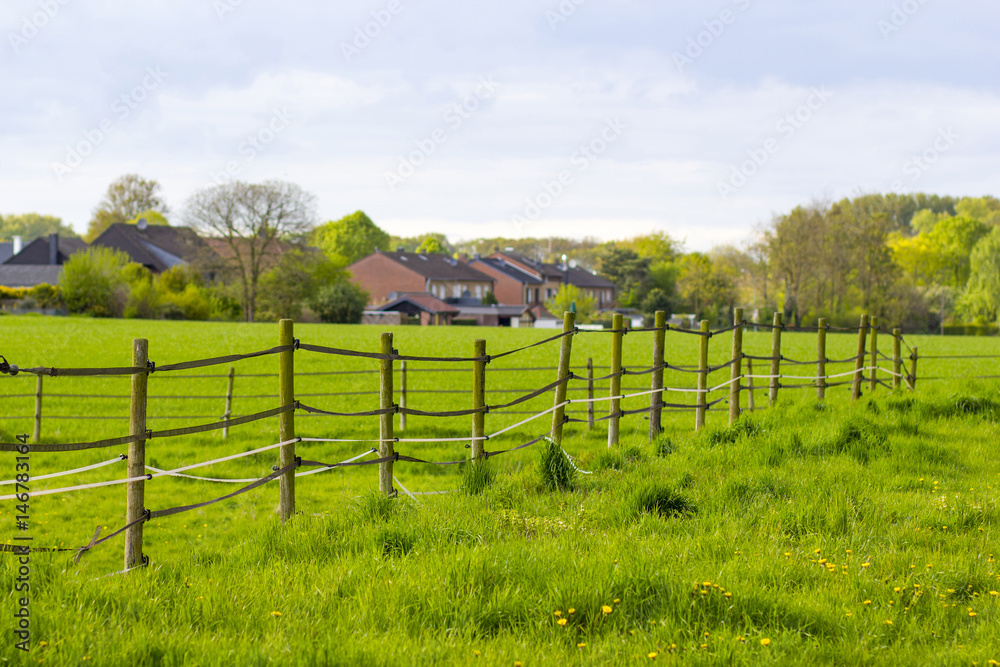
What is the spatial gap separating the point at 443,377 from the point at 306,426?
30.7ft

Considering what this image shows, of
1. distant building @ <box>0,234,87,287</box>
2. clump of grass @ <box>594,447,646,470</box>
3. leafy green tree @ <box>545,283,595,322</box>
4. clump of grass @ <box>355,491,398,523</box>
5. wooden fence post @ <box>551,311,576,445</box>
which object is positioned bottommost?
clump of grass @ <box>355,491,398,523</box>

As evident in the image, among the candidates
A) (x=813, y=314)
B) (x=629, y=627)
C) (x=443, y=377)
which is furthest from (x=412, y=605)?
(x=813, y=314)

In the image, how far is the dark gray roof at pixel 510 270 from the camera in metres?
106

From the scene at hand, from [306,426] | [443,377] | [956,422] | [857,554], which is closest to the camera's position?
[857,554]

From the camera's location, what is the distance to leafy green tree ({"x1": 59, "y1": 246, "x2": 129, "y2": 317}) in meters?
55.4

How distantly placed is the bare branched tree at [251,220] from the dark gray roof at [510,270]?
148ft

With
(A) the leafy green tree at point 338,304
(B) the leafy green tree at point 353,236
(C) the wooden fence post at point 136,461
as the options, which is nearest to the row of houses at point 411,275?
(A) the leafy green tree at point 338,304

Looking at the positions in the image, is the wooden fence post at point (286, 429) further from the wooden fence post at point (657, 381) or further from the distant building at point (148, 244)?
the distant building at point (148, 244)

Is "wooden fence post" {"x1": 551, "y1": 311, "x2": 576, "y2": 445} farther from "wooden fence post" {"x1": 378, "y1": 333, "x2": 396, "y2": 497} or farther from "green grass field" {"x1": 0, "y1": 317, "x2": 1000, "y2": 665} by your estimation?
"wooden fence post" {"x1": 378, "y1": 333, "x2": 396, "y2": 497}

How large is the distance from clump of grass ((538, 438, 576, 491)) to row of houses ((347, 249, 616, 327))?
227ft

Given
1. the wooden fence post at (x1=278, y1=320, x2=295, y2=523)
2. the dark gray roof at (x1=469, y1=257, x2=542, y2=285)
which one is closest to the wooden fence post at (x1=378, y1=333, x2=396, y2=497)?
the wooden fence post at (x1=278, y1=320, x2=295, y2=523)

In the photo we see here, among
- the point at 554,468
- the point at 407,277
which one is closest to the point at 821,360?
the point at 554,468

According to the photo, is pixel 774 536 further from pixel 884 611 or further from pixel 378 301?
pixel 378 301

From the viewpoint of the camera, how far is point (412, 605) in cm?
437
